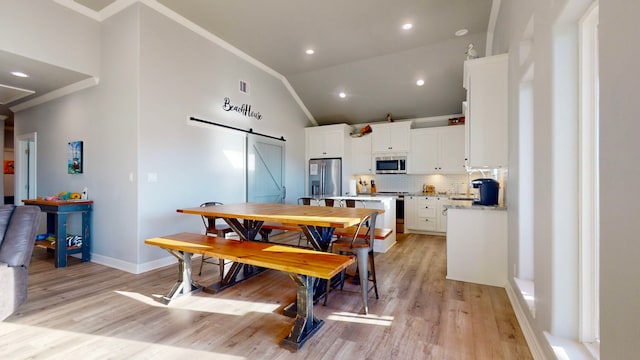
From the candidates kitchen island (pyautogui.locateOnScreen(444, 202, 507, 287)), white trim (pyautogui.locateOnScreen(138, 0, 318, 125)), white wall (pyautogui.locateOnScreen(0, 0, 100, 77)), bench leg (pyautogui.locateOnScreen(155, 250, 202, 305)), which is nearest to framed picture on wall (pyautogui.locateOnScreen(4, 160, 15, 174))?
white wall (pyautogui.locateOnScreen(0, 0, 100, 77))

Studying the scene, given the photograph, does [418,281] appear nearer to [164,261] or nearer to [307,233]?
[307,233]

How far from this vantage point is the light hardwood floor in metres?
1.88

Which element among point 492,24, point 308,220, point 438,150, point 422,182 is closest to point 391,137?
point 438,150

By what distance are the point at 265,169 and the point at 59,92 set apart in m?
3.41

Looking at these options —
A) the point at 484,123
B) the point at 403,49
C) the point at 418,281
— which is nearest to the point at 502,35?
the point at 484,123

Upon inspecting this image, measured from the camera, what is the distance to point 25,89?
4.32m

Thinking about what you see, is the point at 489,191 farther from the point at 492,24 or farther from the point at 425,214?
the point at 425,214

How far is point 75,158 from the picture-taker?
4.16 meters

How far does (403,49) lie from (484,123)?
254cm

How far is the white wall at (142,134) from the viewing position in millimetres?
3523

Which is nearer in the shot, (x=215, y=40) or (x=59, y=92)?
(x=59, y=92)

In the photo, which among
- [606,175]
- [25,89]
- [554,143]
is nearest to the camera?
[606,175]

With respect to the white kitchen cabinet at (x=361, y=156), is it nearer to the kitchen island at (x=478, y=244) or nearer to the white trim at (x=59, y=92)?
the kitchen island at (x=478, y=244)

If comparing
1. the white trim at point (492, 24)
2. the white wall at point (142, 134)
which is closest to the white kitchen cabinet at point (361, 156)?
the white trim at point (492, 24)
